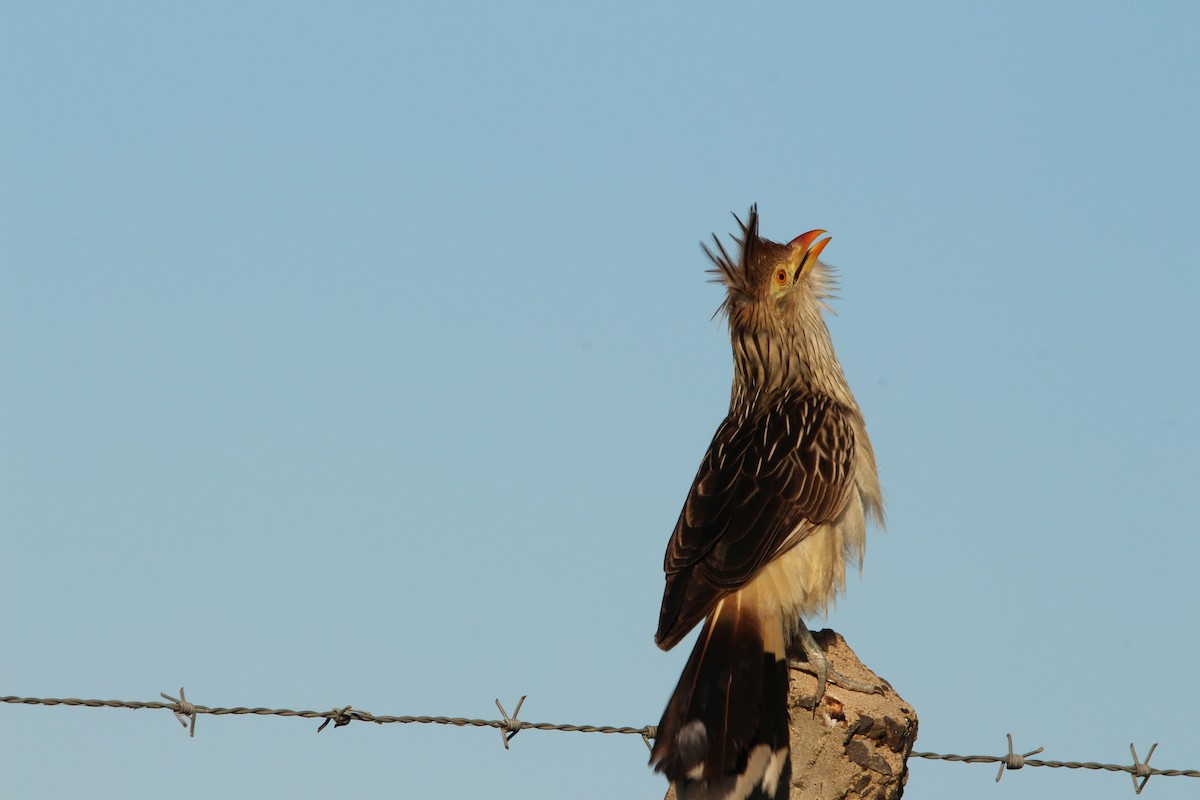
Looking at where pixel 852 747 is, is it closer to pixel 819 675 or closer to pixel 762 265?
pixel 819 675

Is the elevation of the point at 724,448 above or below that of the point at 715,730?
above

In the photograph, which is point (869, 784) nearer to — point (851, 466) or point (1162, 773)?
point (1162, 773)

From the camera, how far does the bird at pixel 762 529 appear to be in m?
4.47

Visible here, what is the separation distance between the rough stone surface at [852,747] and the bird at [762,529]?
0.06 meters

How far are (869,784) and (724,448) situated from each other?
233 centimetres

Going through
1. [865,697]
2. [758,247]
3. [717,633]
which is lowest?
[865,697]

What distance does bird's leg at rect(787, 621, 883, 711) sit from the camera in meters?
4.42

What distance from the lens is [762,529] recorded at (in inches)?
221

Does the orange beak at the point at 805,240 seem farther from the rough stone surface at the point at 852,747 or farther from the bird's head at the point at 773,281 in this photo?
the rough stone surface at the point at 852,747

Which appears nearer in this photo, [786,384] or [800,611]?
[800,611]

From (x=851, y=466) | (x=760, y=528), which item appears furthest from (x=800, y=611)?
(x=851, y=466)

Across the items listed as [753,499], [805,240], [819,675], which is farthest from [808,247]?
[819,675]

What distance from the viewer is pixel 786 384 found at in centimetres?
690

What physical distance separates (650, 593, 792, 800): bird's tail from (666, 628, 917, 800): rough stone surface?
0.21 ft
